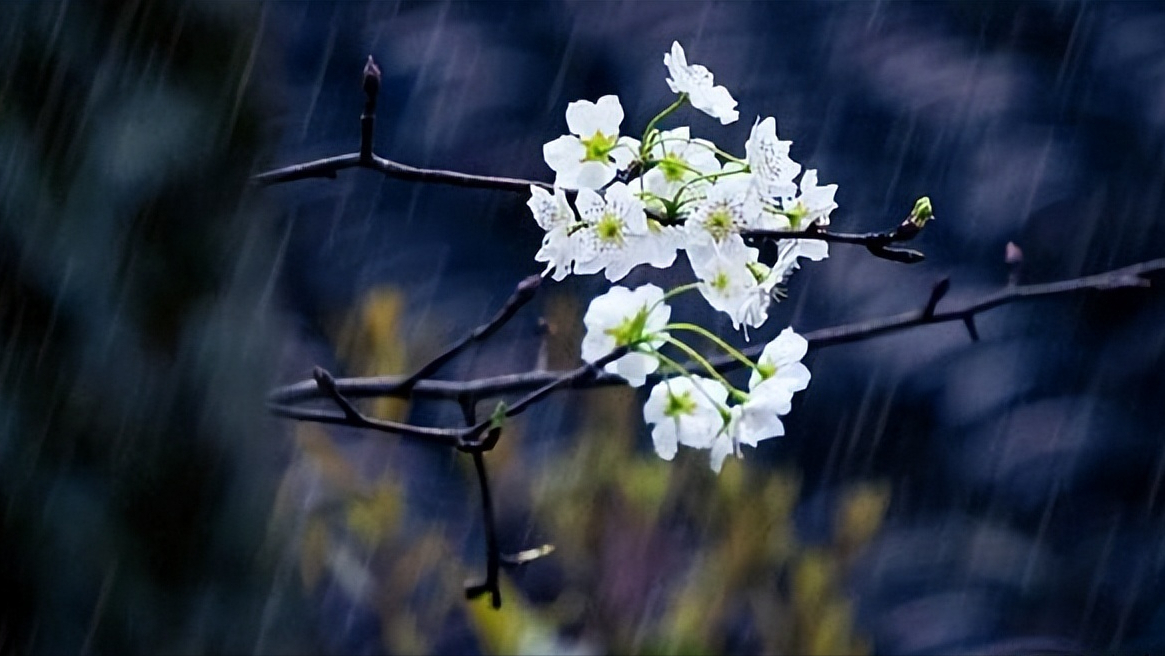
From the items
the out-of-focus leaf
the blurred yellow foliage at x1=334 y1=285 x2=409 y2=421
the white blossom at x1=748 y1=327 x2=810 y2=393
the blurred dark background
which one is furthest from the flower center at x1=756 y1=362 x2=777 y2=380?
the out-of-focus leaf

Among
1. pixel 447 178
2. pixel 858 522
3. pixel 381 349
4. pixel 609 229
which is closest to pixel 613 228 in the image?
pixel 609 229

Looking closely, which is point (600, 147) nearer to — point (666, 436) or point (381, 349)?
point (666, 436)

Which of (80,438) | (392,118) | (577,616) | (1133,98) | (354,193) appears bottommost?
(577,616)

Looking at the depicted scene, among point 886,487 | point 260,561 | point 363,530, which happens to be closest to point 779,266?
point 260,561

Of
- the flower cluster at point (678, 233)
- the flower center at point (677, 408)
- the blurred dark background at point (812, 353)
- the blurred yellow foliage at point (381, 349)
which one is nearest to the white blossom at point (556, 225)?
the flower cluster at point (678, 233)

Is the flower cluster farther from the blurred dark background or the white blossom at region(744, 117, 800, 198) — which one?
the blurred dark background

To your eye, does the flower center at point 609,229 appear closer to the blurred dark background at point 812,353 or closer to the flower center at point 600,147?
the flower center at point 600,147

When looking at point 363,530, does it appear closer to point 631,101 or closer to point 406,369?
point 406,369
